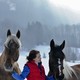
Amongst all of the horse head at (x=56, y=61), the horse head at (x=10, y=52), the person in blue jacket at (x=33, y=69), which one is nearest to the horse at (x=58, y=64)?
the horse head at (x=56, y=61)

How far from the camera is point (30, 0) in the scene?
457 ft

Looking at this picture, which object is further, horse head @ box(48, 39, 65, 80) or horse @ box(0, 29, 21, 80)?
horse @ box(0, 29, 21, 80)

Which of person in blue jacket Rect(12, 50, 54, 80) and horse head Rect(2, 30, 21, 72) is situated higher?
horse head Rect(2, 30, 21, 72)

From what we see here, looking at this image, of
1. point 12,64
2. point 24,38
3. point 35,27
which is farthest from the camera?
point 35,27

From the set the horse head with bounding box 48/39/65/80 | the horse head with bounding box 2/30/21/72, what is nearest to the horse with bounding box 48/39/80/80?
the horse head with bounding box 48/39/65/80

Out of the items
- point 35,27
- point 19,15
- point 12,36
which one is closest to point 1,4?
point 19,15

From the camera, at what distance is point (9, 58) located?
5.71 meters

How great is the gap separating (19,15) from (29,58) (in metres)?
114

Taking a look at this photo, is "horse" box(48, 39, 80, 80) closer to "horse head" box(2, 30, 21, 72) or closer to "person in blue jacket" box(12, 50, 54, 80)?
"person in blue jacket" box(12, 50, 54, 80)

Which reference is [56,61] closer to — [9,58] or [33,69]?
[33,69]

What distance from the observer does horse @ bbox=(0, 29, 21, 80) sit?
18.6 feet

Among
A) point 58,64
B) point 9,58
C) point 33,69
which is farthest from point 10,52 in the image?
point 58,64

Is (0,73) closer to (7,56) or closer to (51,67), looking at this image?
(7,56)

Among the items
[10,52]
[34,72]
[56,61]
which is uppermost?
[10,52]
